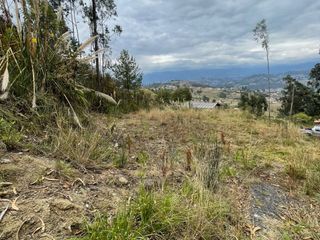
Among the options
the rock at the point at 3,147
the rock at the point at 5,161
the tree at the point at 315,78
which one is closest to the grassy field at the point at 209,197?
the rock at the point at 5,161

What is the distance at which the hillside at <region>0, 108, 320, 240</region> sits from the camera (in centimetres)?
197

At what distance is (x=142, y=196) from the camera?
2.23m

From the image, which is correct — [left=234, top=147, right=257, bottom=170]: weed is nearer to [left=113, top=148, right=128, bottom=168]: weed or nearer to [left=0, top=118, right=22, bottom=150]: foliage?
[left=113, top=148, right=128, bottom=168]: weed

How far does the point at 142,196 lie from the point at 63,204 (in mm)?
537

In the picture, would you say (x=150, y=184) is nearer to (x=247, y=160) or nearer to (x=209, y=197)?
(x=209, y=197)

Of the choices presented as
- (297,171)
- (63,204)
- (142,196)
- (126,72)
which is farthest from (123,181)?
(126,72)

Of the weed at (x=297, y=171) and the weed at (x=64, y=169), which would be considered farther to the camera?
the weed at (x=297, y=171)

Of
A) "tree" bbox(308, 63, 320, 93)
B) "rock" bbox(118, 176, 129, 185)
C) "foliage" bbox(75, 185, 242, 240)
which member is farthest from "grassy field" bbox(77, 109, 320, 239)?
"tree" bbox(308, 63, 320, 93)

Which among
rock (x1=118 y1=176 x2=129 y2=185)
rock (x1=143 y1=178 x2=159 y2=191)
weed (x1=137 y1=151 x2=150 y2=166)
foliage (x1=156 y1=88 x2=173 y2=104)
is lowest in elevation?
foliage (x1=156 y1=88 x2=173 y2=104)

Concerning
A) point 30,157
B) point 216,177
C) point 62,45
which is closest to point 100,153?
point 30,157

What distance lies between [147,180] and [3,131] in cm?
143

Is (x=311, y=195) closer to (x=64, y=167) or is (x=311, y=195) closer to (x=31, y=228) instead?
(x=64, y=167)

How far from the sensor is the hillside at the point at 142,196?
1.97 metres

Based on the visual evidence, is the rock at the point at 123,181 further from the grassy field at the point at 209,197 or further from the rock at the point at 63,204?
the rock at the point at 63,204
